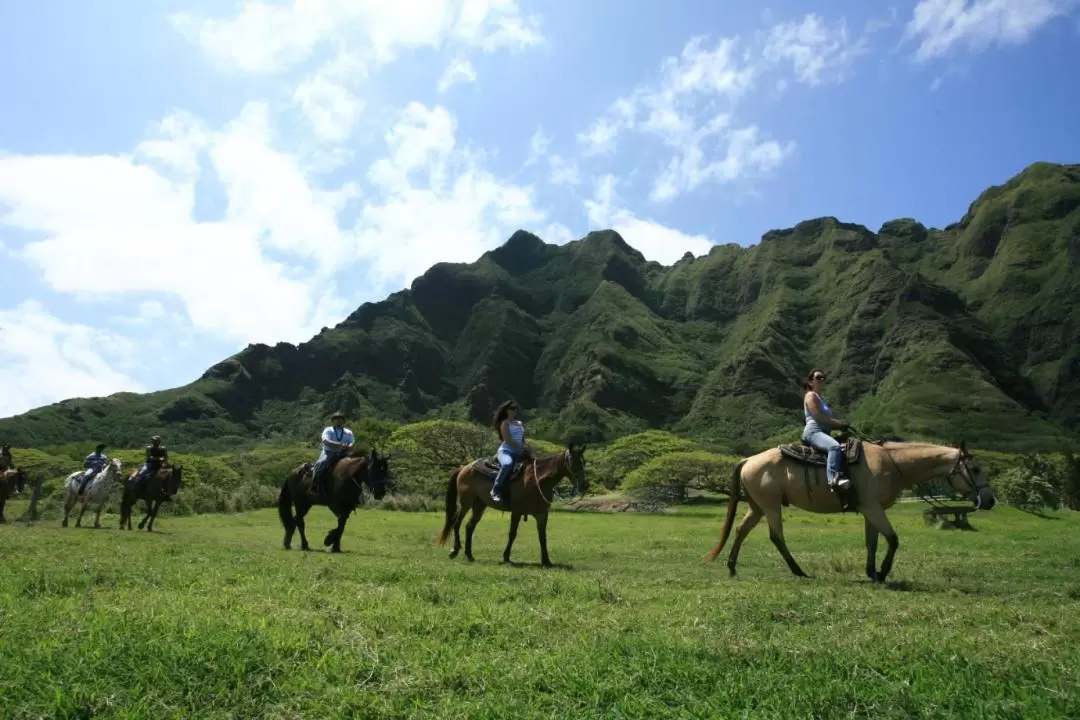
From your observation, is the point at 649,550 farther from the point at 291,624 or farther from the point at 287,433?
the point at 287,433

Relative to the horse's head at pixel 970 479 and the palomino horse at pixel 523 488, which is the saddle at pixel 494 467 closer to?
the palomino horse at pixel 523 488

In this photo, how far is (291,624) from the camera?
5.29 metres

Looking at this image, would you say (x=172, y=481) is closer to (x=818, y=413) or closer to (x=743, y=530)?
(x=743, y=530)

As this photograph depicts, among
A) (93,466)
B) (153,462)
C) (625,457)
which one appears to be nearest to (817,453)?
(153,462)

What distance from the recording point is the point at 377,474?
14359 millimetres

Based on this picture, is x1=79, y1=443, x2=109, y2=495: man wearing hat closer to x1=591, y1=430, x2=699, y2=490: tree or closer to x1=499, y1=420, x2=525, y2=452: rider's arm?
x1=499, y1=420, x2=525, y2=452: rider's arm

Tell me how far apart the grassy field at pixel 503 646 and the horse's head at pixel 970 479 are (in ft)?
4.79

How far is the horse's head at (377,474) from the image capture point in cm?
1413

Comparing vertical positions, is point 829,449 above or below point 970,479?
above

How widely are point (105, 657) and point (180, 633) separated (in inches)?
19.7

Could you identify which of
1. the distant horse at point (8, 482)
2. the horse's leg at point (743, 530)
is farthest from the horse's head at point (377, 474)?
the distant horse at point (8, 482)

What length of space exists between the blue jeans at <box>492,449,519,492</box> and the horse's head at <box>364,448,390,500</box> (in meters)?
2.49

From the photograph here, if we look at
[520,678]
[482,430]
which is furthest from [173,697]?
[482,430]

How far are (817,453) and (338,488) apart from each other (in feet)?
32.1
